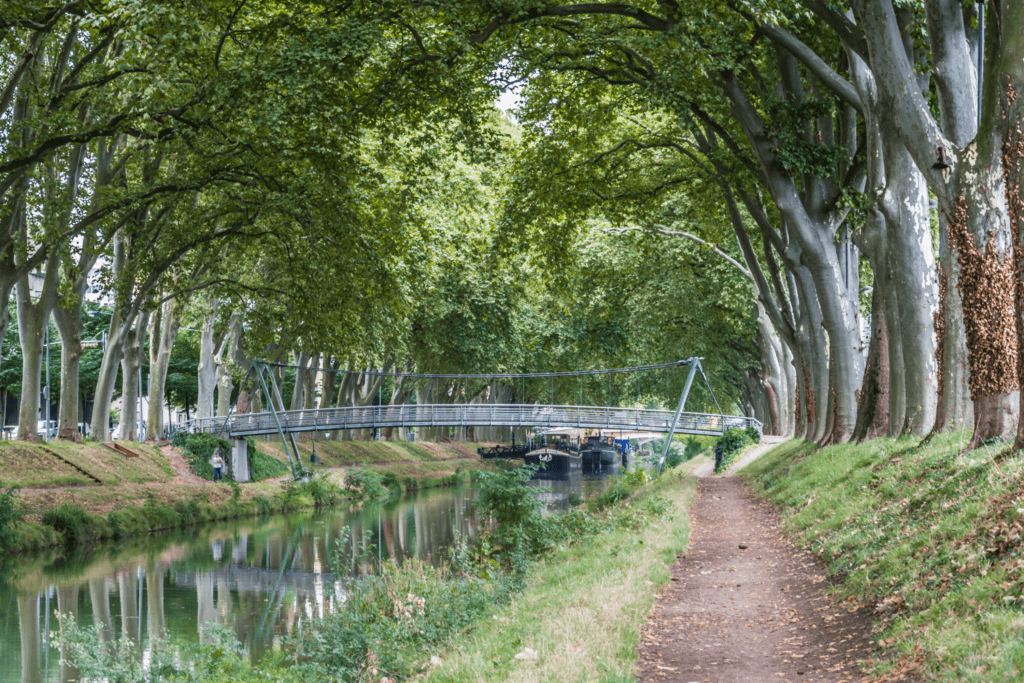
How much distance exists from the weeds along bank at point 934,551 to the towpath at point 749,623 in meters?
0.23

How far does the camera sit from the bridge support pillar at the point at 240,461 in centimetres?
3247

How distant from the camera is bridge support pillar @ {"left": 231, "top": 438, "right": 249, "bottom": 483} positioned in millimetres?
32469

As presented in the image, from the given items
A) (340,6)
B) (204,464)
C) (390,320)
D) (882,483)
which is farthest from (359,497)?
(882,483)

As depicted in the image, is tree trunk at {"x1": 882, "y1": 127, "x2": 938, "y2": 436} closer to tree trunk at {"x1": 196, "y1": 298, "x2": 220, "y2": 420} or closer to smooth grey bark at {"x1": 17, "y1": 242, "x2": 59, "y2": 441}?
smooth grey bark at {"x1": 17, "y1": 242, "x2": 59, "y2": 441}

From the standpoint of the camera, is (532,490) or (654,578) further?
(532,490)

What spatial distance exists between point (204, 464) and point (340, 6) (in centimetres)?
1886

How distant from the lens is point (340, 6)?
14617 millimetres

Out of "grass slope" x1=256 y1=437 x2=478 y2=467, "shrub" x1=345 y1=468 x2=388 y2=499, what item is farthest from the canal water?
"grass slope" x1=256 y1=437 x2=478 y2=467

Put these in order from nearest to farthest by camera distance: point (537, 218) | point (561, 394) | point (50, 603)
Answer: point (50, 603) → point (537, 218) → point (561, 394)

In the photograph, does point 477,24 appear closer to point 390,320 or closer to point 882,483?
point 882,483

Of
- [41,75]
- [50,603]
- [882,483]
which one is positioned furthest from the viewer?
[41,75]

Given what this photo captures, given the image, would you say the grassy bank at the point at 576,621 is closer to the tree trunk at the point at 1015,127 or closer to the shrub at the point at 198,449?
the tree trunk at the point at 1015,127

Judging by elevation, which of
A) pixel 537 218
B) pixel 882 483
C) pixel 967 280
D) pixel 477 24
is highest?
pixel 477 24

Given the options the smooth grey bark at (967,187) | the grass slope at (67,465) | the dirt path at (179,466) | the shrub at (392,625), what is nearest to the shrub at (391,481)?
the dirt path at (179,466)
